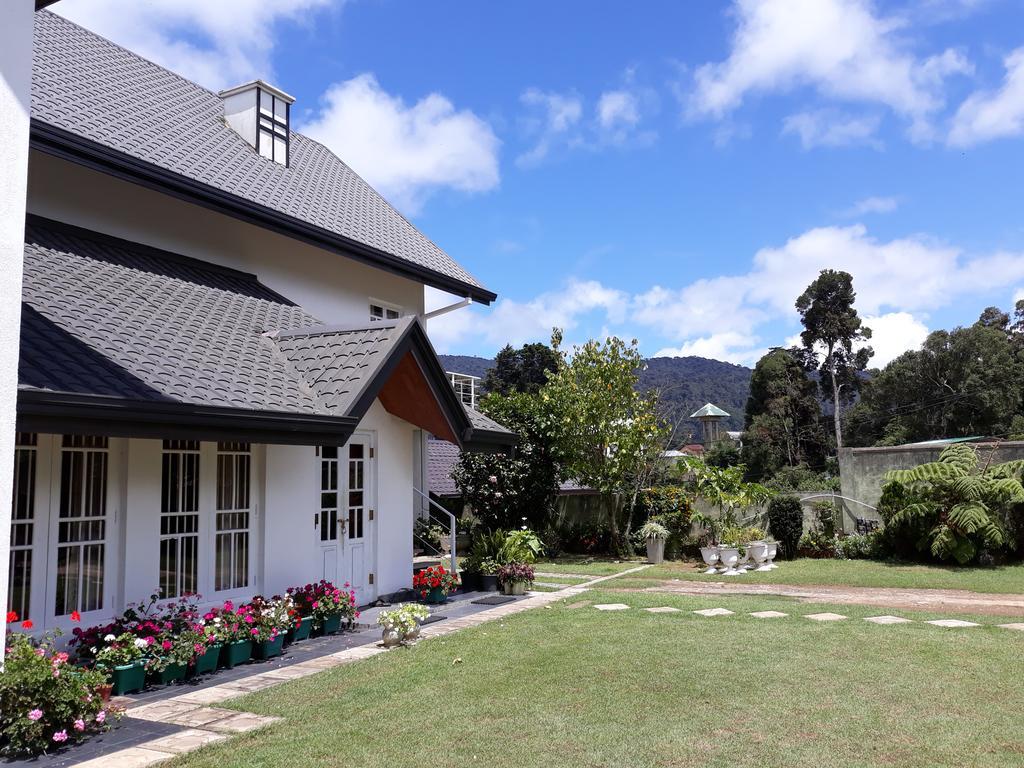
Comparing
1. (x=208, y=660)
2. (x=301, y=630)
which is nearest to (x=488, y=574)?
(x=301, y=630)

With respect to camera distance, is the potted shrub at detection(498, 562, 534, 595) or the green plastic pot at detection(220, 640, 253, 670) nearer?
the green plastic pot at detection(220, 640, 253, 670)

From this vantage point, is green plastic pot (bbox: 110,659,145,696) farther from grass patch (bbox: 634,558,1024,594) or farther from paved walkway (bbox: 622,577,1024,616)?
grass patch (bbox: 634,558,1024,594)

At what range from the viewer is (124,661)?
690 cm

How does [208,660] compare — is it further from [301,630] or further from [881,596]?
[881,596]

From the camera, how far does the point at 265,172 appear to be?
1403 centimetres

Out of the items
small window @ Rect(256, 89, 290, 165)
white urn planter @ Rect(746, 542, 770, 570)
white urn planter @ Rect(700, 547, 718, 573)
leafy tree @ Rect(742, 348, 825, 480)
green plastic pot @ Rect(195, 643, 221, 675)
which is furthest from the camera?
leafy tree @ Rect(742, 348, 825, 480)

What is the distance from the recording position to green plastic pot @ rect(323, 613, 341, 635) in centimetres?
952

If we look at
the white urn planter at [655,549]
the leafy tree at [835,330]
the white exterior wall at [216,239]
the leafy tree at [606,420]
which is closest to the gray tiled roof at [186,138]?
the white exterior wall at [216,239]

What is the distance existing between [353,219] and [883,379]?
138 ft

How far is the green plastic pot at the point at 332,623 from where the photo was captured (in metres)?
9.52

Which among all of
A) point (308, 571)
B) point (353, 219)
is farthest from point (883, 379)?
point (308, 571)

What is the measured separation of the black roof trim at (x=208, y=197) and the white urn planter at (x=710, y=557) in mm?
8129

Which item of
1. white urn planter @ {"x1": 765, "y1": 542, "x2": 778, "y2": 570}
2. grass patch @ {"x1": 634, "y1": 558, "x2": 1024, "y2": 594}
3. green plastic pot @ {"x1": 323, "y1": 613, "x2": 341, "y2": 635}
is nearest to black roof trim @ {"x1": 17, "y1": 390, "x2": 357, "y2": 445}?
green plastic pot @ {"x1": 323, "y1": 613, "x2": 341, "y2": 635}

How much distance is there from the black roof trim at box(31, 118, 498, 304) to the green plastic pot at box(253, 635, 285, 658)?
5979 millimetres
